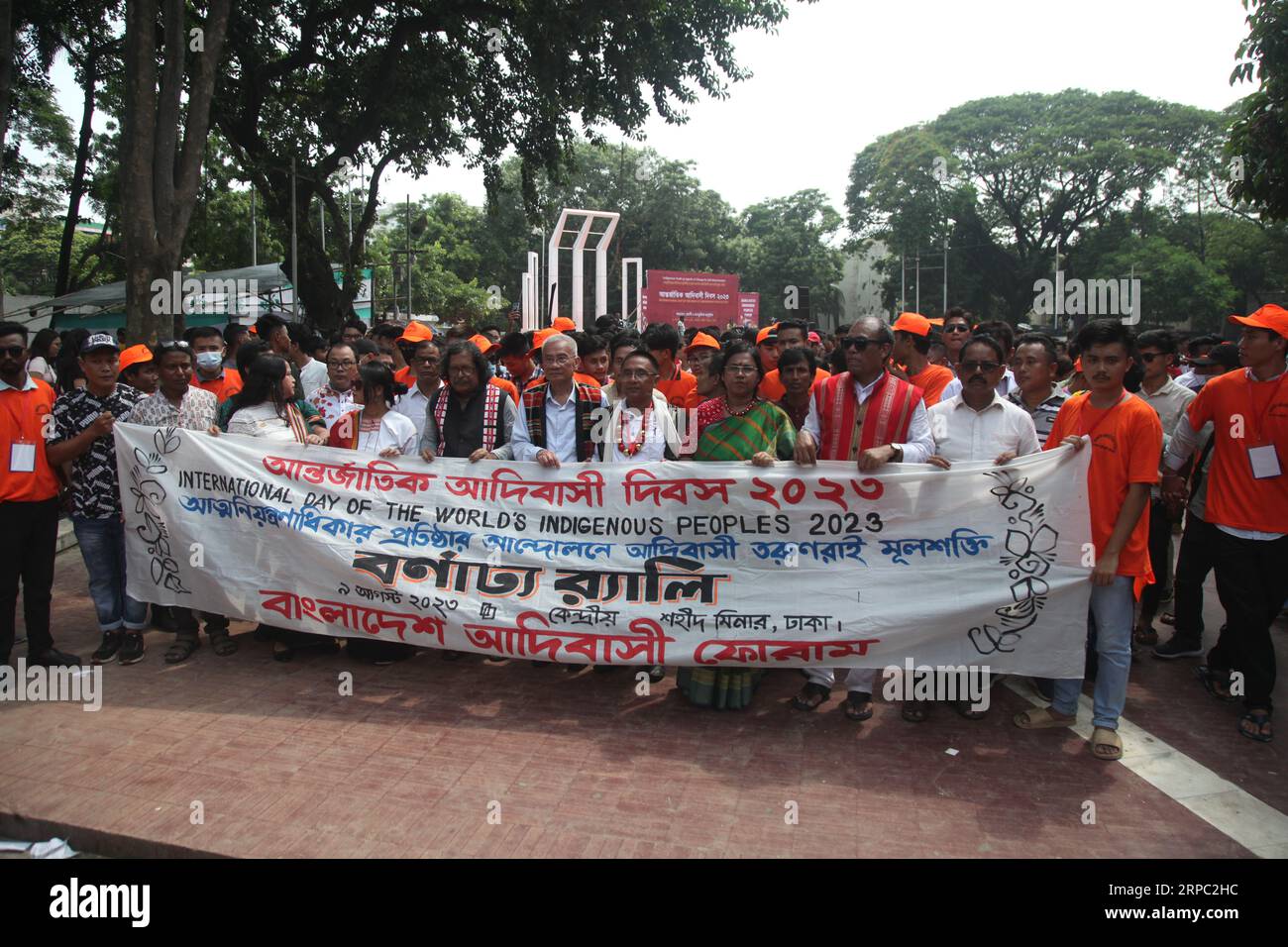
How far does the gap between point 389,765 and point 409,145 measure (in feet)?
53.2

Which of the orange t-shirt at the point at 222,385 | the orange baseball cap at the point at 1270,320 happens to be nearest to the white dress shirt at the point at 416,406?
the orange t-shirt at the point at 222,385

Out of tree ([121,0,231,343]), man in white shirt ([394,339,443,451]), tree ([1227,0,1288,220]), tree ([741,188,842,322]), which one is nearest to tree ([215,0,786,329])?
tree ([121,0,231,343])

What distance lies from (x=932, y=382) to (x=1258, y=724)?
97.9 inches

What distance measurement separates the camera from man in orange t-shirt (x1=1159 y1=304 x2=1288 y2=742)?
4.28 metres

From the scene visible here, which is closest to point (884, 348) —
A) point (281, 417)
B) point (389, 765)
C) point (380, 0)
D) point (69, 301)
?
point (389, 765)

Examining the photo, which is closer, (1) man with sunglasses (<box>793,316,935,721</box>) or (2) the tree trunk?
(1) man with sunglasses (<box>793,316,935,721</box>)

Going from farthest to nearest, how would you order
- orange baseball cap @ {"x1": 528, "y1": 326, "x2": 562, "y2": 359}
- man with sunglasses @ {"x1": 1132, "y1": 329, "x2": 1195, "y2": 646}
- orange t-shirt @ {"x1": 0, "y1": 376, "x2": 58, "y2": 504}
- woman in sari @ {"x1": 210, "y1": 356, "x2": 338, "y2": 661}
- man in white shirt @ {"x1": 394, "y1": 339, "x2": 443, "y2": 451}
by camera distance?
orange baseball cap @ {"x1": 528, "y1": 326, "x2": 562, "y2": 359} → man in white shirt @ {"x1": 394, "y1": 339, "x2": 443, "y2": 451} → man with sunglasses @ {"x1": 1132, "y1": 329, "x2": 1195, "y2": 646} → woman in sari @ {"x1": 210, "y1": 356, "x2": 338, "y2": 661} → orange t-shirt @ {"x1": 0, "y1": 376, "x2": 58, "y2": 504}

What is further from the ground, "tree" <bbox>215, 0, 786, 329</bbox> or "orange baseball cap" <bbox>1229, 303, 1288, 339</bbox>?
"tree" <bbox>215, 0, 786, 329</bbox>

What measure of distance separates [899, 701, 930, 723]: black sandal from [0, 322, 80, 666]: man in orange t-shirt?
4.64 m

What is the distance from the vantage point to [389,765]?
13.0 feet

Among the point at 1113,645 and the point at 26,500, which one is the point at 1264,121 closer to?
the point at 1113,645

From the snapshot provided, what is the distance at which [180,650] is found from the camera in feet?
17.4

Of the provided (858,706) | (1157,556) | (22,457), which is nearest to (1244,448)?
(1157,556)

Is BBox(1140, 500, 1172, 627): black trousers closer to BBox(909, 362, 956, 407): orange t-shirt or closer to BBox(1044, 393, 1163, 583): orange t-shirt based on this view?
BBox(909, 362, 956, 407): orange t-shirt
